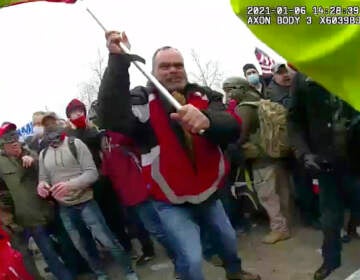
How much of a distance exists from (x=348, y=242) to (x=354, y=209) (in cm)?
19

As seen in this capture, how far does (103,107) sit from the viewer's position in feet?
9.77

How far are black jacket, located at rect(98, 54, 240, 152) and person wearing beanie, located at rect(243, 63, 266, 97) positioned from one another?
1057 mm

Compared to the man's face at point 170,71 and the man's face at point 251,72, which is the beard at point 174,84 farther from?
the man's face at point 251,72

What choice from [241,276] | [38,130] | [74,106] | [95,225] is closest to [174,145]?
[241,276]

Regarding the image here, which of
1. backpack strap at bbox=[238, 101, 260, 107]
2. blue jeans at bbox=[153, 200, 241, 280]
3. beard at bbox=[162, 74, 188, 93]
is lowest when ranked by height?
blue jeans at bbox=[153, 200, 241, 280]

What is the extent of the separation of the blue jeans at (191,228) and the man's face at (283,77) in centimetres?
84

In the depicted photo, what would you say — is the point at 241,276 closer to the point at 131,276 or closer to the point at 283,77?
the point at 131,276

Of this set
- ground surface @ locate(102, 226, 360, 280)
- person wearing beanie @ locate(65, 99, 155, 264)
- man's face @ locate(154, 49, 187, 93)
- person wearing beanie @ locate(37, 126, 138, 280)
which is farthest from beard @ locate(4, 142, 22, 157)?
man's face @ locate(154, 49, 187, 93)

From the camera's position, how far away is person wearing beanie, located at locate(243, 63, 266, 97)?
4096 mm

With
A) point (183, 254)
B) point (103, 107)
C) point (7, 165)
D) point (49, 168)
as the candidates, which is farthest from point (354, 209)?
point (7, 165)

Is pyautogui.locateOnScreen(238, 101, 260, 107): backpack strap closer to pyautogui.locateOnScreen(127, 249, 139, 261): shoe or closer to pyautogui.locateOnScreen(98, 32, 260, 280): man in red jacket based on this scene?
pyautogui.locateOnScreen(98, 32, 260, 280): man in red jacket

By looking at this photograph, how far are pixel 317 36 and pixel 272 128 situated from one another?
80.0 inches

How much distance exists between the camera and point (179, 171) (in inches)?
118

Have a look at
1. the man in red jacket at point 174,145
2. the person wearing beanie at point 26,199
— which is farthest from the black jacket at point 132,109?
the person wearing beanie at point 26,199
